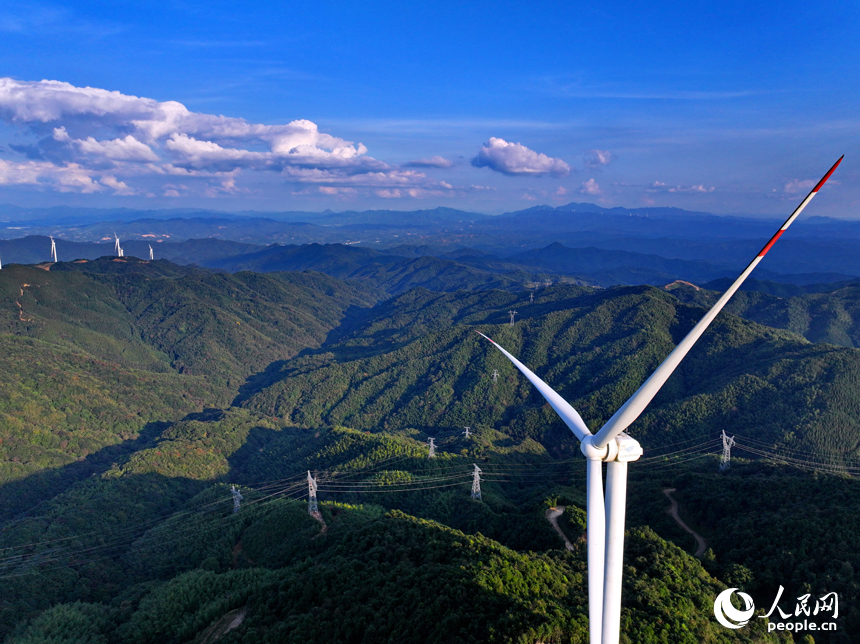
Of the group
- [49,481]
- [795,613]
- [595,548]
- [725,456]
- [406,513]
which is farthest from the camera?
[49,481]

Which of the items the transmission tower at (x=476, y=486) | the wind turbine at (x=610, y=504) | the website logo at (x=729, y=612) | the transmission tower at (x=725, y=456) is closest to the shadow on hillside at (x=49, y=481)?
the transmission tower at (x=476, y=486)

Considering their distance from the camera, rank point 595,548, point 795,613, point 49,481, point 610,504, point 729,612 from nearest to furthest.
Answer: point 610,504 < point 595,548 < point 729,612 < point 795,613 < point 49,481

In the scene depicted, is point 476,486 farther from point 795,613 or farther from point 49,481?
point 49,481

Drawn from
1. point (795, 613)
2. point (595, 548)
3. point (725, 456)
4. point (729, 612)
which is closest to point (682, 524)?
point (725, 456)

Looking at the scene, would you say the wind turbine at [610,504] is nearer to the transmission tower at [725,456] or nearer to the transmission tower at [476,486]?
the transmission tower at [476,486]

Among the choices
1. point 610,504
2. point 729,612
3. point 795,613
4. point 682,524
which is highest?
point 610,504

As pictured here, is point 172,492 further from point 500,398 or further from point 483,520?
point 500,398

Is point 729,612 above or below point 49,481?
above
